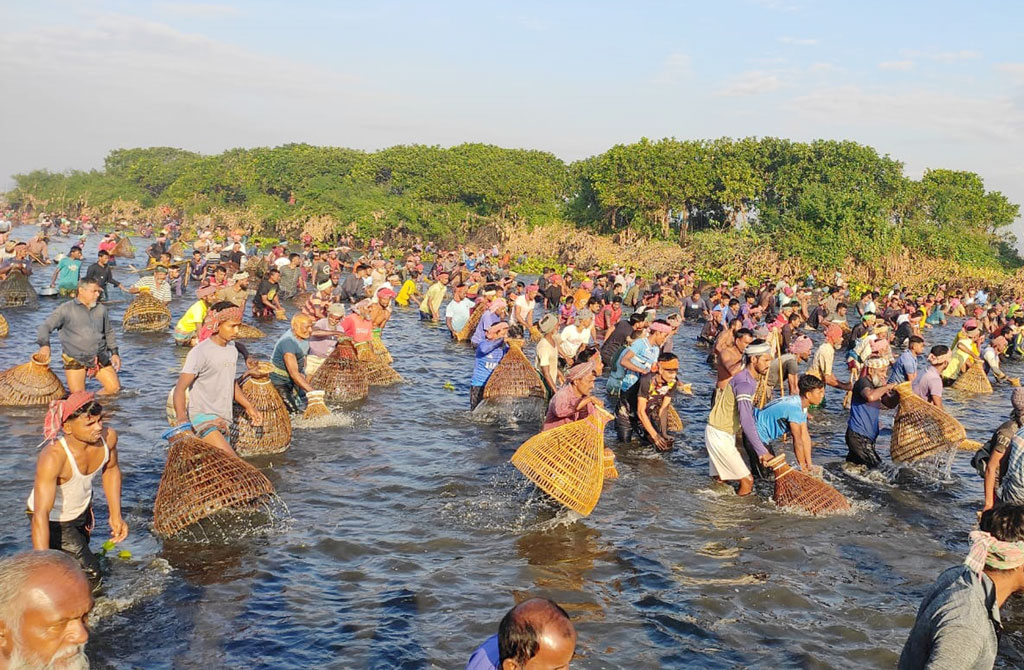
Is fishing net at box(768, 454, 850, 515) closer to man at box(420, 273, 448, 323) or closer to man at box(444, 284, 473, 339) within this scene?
man at box(444, 284, 473, 339)

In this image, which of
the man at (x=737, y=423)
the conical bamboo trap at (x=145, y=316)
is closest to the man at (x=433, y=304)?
the conical bamboo trap at (x=145, y=316)

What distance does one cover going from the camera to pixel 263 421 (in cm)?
1041

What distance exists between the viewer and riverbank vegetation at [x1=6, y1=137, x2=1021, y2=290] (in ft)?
135

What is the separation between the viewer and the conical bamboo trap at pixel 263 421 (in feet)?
33.5

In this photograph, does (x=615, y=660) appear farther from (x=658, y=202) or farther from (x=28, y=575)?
(x=658, y=202)

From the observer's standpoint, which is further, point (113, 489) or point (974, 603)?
point (113, 489)

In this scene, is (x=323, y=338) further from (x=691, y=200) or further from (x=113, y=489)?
(x=691, y=200)

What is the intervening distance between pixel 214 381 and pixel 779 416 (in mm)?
5503

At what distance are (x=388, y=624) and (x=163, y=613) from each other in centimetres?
170

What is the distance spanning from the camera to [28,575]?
3111 millimetres

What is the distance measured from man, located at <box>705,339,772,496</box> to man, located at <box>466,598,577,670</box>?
569 cm

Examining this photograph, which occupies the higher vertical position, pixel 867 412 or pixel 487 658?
pixel 487 658

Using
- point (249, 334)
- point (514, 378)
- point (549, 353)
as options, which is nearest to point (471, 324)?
point (249, 334)

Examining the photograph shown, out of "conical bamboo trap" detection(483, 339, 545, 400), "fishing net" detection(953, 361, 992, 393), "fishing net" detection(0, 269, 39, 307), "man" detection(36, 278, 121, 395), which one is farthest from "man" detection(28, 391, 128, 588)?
"fishing net" detection(0, 269, 39, 307)
